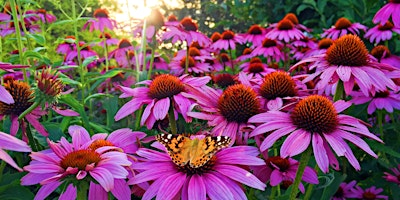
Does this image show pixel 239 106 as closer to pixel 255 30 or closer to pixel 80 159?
pixel 80 159

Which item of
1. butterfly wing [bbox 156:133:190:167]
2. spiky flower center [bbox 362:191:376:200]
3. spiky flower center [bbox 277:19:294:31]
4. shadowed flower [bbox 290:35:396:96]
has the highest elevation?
shadowed flower [bbox 290:35:396:96]

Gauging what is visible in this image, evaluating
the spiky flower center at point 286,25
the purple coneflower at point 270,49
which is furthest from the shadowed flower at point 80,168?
the spiky flower center at point 286,25

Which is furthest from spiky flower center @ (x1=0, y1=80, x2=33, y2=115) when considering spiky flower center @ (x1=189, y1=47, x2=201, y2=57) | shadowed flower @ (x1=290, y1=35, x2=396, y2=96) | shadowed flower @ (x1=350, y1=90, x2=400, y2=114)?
spiky flower center @ (x1=189, y1=47, x2=201, y2=57)

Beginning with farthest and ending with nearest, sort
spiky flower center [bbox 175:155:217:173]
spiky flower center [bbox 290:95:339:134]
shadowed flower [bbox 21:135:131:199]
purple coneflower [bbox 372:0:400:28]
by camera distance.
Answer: purple coneflower [bbox 372:0:400:28], spiky flower center [bbox 290:95:339:134], spiky flower center [bbox 175:155:217:173], shadowed flower [bbox 21:135:131:199]

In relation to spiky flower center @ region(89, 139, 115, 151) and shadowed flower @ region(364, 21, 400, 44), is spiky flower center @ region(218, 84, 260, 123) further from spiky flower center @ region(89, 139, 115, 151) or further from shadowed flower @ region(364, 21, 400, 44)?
shadowed flower @ region(364, 21, 400, 44)

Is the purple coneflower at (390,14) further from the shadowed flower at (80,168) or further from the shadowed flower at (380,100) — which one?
the shadowed flower at (80,168)

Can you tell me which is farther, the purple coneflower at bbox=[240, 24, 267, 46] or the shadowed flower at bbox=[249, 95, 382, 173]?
the purple coneflower at bbox=[240, 24, 267, 46]

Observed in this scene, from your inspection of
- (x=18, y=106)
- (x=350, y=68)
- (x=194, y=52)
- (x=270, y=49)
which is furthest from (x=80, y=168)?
(x=270, y=49)
